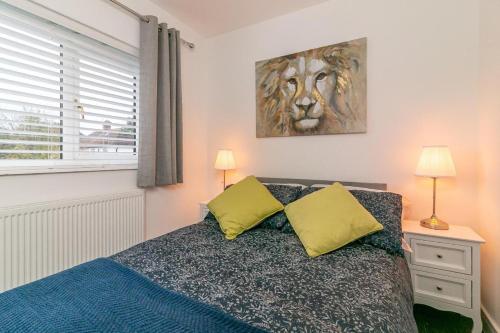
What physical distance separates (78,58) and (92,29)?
25 centimetres

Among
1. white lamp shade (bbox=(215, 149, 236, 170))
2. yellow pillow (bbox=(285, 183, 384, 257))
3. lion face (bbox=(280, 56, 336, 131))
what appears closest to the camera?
yellow pillow (bbox=(285, 183, 384, 257))

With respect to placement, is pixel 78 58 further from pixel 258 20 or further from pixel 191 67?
pixel 258 20

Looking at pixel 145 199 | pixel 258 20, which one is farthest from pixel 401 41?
pixel 145 199

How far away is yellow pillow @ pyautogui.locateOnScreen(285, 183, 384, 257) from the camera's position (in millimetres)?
1396

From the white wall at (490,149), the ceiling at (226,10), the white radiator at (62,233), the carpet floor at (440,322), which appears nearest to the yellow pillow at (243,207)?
the white radiator at (62,233)

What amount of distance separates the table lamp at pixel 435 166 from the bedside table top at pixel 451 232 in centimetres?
6

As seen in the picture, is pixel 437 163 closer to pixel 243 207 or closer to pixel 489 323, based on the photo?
pixel 489 323

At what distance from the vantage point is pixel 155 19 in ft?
7.13

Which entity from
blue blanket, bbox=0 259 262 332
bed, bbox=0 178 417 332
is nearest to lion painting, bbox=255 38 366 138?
bed, bbox=0 178 417 332

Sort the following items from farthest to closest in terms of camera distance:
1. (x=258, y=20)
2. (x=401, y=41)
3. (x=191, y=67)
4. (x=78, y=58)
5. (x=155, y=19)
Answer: (x=191, y=67) → (x=258, y=20) → (x=155, y=19) → (x=401, y=41) → (x=78, y=58)

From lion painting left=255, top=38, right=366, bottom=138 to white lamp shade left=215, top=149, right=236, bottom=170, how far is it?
398 mm

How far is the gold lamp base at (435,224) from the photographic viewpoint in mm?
1720

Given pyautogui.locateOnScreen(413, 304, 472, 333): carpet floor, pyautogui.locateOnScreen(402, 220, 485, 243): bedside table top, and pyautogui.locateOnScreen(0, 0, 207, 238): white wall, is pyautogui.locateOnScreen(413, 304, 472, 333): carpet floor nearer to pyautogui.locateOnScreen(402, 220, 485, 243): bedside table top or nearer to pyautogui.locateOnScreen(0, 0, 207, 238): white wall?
pyautogui.locateOnScreen(402, 220, 485, 243): bedside table top

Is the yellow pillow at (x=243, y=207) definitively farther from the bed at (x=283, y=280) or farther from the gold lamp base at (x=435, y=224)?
the gold lamp base at (x=435, y=224)
